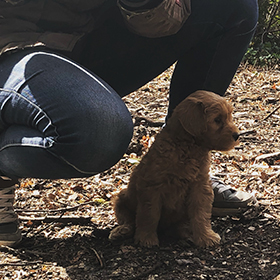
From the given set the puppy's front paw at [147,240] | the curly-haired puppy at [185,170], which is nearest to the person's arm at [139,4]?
the curly-haired puppy at [185,170]

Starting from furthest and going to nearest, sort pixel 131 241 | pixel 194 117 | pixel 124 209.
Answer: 1. pixel 124 209
2. pixel 131 241
3. pixel 194 117

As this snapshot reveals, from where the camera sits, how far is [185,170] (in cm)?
237

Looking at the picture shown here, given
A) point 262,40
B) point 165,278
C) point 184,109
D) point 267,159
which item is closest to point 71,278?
point 165,278

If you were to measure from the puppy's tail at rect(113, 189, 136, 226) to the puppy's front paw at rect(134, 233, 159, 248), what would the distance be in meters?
0.16

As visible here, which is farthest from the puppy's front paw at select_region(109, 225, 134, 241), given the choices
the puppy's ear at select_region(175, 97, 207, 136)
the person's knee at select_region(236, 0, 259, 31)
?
the person's knee at select_region(236, 0, 259, 31)

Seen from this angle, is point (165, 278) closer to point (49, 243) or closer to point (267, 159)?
point (49, 243)

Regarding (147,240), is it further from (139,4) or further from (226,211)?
(139,4)

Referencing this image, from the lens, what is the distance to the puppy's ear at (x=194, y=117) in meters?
2.36

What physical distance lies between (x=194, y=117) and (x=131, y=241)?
→ 0.79 meters

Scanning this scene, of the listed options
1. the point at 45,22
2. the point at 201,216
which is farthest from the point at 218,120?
the point at 45,22

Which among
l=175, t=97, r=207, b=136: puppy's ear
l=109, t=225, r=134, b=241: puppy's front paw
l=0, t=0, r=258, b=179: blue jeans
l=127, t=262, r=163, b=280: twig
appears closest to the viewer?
l=0, t=0, r=258, b=179: blue jeans

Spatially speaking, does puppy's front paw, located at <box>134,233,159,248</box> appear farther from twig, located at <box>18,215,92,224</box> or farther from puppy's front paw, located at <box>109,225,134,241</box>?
twig, located at <box>18,215,92,224</box>

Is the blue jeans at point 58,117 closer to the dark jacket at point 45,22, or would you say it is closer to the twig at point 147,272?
the dark jacket at point 45,22

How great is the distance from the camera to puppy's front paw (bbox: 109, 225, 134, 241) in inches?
97.4
